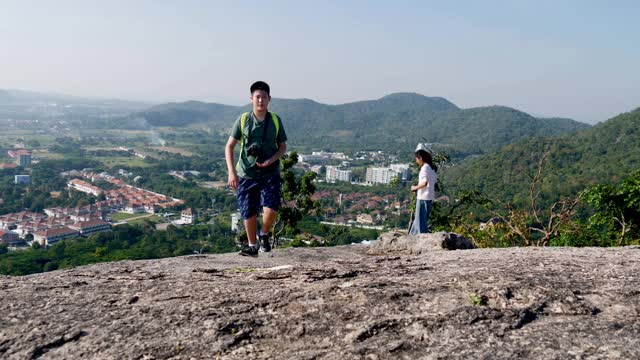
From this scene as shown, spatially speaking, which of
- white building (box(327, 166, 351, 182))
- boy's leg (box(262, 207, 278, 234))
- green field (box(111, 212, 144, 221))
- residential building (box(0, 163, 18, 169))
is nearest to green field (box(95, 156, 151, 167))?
residential building (box(0, 163, 18, 169))

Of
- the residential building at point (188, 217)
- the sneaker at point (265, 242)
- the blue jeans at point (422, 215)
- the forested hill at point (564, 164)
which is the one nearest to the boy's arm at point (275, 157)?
the sneaker at point (265, 242)

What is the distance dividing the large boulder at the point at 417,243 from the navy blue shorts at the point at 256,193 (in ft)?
5.90

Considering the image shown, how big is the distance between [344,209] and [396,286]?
5454 centimetres

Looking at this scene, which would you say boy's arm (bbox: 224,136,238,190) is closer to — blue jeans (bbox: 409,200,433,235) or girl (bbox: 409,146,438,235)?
girl (bbox: 409,146,438,235)

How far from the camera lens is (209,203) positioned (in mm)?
57562

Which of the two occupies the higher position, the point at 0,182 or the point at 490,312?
the point at 490,312

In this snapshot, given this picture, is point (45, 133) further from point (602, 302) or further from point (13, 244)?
point (602, 302)

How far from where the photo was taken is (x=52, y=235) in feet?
122

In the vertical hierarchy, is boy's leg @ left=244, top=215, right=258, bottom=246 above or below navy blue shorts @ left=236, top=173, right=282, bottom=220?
below

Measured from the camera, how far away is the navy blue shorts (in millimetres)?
4918

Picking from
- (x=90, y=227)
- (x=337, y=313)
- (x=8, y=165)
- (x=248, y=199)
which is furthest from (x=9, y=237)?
(x=337, y=313)

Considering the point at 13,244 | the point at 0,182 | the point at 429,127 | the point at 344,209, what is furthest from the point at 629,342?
the point at 429,127

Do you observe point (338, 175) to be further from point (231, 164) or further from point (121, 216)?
point (231, 164)

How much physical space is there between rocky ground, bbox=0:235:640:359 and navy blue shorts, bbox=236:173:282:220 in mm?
925
